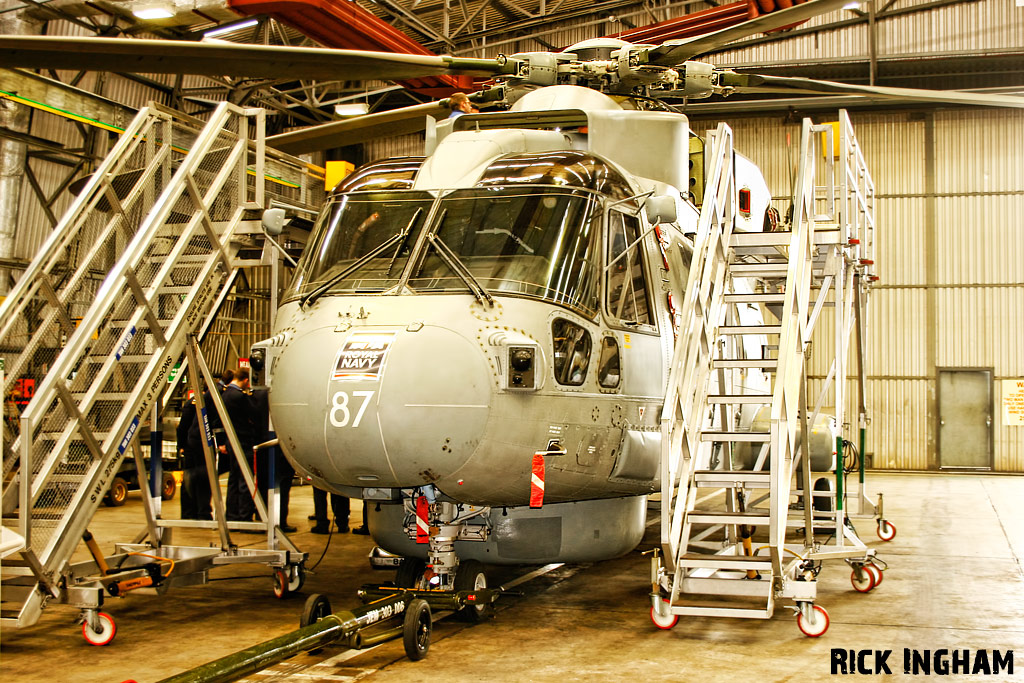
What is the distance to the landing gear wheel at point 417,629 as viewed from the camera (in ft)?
18.8

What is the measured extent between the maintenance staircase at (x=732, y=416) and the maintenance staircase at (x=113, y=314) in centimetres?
391

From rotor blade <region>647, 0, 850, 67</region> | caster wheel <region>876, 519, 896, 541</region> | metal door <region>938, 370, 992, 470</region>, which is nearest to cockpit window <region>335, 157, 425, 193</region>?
rotor blade <region>647, 0, 850, 67</region>

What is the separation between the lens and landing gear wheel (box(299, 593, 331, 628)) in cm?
599

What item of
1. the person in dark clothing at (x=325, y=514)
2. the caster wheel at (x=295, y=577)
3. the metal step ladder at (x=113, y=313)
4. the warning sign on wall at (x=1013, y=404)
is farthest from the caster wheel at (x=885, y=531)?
the warning sign on wall at (x=1013, y=404)

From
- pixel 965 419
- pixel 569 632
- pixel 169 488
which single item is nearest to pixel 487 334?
pixel 569 632

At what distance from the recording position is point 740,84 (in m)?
8.20

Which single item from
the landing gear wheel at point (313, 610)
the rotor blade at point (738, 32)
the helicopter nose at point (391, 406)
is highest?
the rotor blade at point (738, 32)

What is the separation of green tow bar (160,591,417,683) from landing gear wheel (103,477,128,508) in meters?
9.81

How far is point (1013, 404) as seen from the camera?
2072 centimetres

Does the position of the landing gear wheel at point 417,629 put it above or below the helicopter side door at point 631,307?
below

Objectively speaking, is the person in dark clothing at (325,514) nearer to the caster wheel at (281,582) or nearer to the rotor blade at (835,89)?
the caster wheel at (281,582)

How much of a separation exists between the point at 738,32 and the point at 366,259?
10.9ft

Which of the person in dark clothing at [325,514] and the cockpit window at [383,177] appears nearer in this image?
the cockpit window at [383,177]

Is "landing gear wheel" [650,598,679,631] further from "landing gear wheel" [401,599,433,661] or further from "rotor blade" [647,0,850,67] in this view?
"rotor blade" [647,0,850,67]
